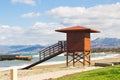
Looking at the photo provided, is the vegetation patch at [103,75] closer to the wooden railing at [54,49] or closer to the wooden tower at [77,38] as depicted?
the wooden tower at [77,38]

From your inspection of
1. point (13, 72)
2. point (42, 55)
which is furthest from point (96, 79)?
point (42, 55)

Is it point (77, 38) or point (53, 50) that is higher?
point (77, 38)

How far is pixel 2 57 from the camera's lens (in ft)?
119

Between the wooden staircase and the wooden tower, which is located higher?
the wooden tower

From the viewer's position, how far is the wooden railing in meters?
36.6

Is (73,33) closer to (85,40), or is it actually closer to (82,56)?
(85,40)

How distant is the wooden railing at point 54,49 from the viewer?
3662cm

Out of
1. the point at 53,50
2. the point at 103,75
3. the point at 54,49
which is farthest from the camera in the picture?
the point at 53,50

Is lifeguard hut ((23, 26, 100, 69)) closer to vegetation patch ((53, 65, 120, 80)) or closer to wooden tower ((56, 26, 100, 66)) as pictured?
wooden tower ((56, 26, 100, 66))

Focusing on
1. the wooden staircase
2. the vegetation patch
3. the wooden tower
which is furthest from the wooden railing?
the vegetation patch

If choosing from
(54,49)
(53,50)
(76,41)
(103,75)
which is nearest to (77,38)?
(76,41)

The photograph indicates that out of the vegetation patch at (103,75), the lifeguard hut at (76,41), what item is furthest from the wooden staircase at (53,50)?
the vegetation patch at (103,75)

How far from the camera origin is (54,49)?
37.6m

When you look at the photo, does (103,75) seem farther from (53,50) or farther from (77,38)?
(53,50)
